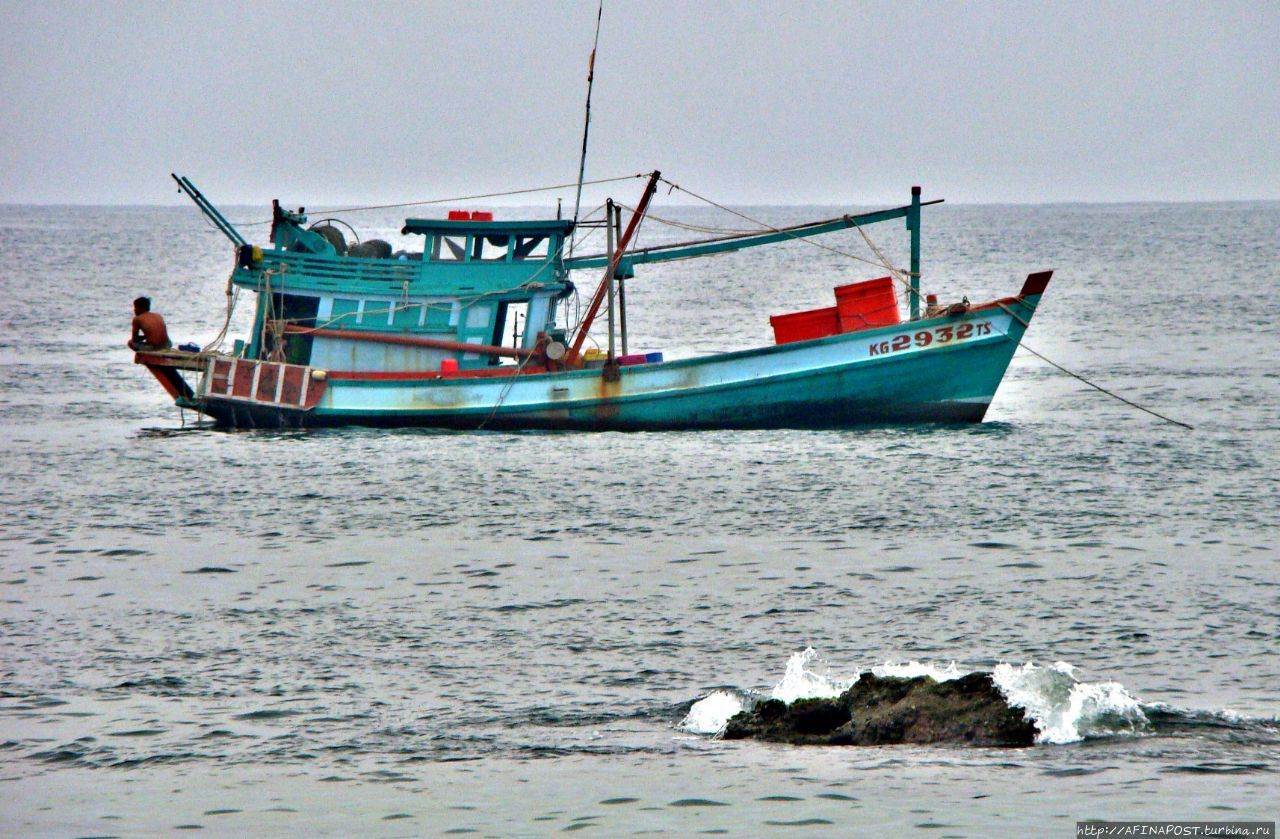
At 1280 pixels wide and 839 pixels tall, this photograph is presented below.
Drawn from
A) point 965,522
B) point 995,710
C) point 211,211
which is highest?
point 211,211

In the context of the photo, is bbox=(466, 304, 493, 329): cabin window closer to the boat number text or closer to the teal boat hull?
Result: the teal boat hull

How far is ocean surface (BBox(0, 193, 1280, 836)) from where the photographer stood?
12578 mm

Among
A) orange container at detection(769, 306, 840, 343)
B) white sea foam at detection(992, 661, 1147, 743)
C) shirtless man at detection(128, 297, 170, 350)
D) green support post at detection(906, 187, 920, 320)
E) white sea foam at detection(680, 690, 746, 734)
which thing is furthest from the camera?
shirtless man at detection(128, 297, 170, 350)

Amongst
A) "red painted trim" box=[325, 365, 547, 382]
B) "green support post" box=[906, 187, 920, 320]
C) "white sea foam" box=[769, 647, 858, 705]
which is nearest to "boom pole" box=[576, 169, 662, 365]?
"red painted trim" box=[325, 365, 547, 382]

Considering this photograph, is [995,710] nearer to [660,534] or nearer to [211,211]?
[660,534]

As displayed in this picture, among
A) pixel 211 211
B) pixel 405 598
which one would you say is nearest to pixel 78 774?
pixel 405 598

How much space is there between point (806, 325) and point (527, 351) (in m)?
5.57

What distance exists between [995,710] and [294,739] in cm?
594

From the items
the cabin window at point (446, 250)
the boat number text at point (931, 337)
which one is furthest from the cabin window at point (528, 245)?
the boat number text at point (931, 337)

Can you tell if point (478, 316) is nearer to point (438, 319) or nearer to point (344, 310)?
point (438, 319)

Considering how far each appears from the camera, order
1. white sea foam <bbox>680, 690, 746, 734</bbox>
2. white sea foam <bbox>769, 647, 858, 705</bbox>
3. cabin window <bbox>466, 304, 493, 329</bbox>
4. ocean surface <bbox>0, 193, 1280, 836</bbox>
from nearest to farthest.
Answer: ocean surface <bbox>0, 193, 1280, 836</bbox> → white sea foam <bbox>680, 690, 746, 734</bbox> → white sea foam <bbox>769, 647, 858, 705</bbox> → cabin window <bbox>466, 304, 493, 329</bbox>

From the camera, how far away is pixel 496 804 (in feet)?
40.8

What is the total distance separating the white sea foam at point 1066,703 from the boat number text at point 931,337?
16782 mm

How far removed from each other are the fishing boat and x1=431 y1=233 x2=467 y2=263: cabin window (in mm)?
36
